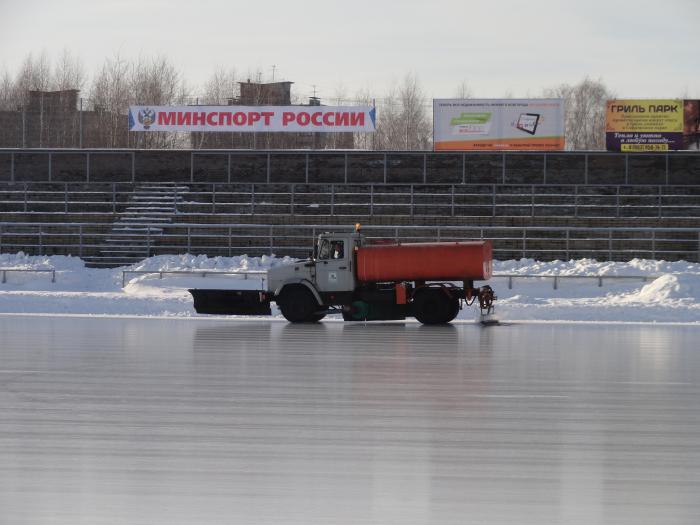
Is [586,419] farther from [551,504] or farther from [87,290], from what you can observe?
[87,290]

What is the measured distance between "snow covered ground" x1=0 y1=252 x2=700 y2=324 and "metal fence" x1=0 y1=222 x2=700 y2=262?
6.40ft

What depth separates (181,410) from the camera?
39.4 feet

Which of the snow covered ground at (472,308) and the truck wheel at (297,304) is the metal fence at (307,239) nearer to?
the snow covered ground at (472,308)

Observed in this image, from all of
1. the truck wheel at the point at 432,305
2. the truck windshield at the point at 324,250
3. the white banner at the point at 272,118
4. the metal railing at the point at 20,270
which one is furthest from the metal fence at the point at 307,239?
the truck wheel at the point at 432,305

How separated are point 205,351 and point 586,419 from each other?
8.75 meters

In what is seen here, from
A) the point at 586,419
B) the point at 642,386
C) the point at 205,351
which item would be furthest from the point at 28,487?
the point at 205,351

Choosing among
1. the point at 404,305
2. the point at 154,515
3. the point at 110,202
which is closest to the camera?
the point at 154,515

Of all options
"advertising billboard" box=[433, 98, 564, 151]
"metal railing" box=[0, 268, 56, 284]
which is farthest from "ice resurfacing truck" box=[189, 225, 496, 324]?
"advertising billboard" box=[433, 98, 564, 151]

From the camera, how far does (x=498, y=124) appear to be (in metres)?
46.4

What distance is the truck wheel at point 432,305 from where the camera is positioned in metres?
26.0

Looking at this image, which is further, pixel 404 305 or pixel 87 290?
pixel 87 290

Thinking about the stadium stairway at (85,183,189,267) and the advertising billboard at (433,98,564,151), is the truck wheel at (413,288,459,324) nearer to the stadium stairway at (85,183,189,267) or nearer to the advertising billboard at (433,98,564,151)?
the stadium stairway at (85,183,189,267)

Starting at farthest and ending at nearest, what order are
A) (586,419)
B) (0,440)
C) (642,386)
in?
(642,386), (586,419), (0,440)

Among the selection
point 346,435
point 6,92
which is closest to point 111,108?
point 6,92
